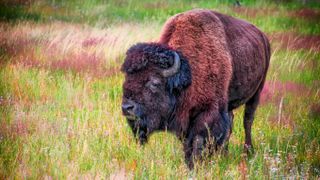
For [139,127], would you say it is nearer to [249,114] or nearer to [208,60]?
[208,60]

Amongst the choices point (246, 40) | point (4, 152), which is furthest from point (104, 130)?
point (246, 40)

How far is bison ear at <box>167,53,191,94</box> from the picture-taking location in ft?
16.0

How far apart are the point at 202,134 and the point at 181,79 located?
0.57m

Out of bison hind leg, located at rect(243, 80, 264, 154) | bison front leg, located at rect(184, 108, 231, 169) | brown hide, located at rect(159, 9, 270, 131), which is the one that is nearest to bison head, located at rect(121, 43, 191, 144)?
brown hide, located at rect(159, 9, 270, 131)

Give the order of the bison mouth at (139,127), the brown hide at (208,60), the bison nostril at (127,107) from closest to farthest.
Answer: the bison nostril at (127,107)
the bison mouth at (139,127)
the brown hide at (208,60)

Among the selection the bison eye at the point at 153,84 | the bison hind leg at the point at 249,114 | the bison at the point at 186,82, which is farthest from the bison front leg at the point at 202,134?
the bison hind leg at the point at 249,114

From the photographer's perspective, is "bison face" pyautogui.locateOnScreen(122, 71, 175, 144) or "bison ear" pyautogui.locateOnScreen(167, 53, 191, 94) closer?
"bison face" pyautogui.locateOnScreen(122, 71, 175, 144)

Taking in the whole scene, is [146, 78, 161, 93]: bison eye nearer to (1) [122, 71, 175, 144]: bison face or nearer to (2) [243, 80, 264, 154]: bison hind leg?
(1) [122, 71, 175, 144]: bison face

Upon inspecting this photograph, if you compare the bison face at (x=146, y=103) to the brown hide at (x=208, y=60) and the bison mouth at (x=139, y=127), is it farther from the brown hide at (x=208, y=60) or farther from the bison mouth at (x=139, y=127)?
the brown hide at (x=208, y=60)

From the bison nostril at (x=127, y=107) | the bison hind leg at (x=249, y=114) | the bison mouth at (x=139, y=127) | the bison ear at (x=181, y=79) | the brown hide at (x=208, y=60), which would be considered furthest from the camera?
the bison hind leg at (x=249, y=114)

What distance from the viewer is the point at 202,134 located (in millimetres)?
5023

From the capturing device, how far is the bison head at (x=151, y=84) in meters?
4.62

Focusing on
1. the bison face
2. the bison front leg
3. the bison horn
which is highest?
the bison horn

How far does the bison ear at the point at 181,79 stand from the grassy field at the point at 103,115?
0.67 meters
